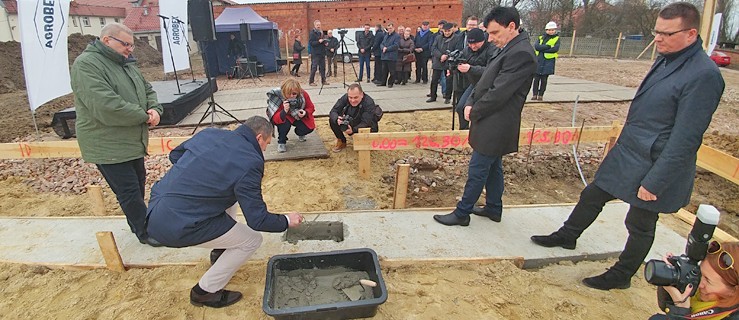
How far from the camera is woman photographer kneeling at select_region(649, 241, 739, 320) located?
4.36 ft

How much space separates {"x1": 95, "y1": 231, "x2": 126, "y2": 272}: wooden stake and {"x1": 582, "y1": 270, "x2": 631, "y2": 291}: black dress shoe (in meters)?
3.08

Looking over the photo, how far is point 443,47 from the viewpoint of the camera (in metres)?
7.53

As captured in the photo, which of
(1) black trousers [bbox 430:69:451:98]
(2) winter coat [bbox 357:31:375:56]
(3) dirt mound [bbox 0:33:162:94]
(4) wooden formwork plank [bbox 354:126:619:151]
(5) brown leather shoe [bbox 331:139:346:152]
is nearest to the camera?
(4) wooden formwork plank [bbox 354:126:619:151]

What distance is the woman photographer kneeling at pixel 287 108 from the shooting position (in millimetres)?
4648

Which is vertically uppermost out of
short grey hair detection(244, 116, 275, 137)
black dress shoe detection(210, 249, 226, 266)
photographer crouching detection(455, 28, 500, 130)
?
photographer crouching detection(455, 28, 500, 130)

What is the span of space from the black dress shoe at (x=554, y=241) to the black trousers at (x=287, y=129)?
3.28 meters

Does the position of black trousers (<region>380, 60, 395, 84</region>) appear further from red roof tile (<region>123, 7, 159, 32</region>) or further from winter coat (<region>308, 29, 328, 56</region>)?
red roof tile (<region>123, 7, 159, 32</region>)

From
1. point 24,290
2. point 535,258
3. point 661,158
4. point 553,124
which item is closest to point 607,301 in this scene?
point 535,258

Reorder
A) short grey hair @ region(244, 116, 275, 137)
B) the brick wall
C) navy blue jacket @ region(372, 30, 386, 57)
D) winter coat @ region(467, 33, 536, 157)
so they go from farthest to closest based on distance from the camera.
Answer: the brick wall < navy blue jacket @ region(372, 30, 386, 57) < winter coat @ region(467, 33, 536, 157) < short grey hair @ region(244, 116, 275, 137)

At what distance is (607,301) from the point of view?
7.56 ft

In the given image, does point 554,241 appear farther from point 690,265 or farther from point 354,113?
point 354,113

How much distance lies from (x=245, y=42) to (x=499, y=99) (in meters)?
12.3

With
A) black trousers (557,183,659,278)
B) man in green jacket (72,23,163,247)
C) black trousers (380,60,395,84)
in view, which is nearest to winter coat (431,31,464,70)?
black trousers (380,60,395,84)

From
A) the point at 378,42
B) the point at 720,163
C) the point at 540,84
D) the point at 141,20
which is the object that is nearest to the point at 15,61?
the point at 378,42
